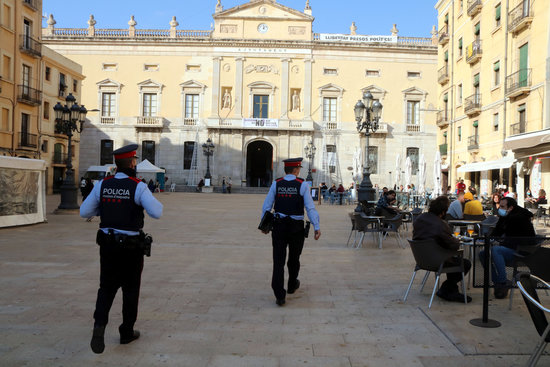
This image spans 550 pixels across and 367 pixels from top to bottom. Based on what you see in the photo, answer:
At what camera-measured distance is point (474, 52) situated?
25.8 m

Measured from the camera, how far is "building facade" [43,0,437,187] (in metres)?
40.9

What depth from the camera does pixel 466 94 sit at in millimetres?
27875

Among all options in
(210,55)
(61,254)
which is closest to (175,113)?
(210,55)

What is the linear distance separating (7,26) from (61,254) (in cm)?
2218

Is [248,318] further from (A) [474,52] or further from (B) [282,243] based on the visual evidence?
(A) [474,52]

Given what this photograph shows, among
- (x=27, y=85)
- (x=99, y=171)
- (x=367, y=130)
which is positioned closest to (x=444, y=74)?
(x=367, y=130)

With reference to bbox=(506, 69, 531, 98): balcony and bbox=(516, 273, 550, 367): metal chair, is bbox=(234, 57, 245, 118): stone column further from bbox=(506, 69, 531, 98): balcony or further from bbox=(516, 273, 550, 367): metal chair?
bbox=(516, 273, 550, 367): metal chair

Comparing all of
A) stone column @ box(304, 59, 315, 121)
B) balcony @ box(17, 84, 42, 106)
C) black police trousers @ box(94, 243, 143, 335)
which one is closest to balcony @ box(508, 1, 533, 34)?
stone column @ box(304, 59, 315, 121)

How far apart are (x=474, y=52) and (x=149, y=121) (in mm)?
26339

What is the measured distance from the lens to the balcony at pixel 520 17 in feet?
66.6

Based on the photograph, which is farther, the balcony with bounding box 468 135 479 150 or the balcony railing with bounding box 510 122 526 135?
the balcony with bounding box 468 135 479 150

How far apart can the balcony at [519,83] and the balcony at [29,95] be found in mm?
25594

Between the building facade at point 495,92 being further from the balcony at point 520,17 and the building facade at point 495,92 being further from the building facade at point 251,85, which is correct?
the building facade at point 251,85

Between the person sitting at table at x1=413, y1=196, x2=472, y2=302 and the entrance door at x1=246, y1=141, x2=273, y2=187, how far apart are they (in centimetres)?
3902
